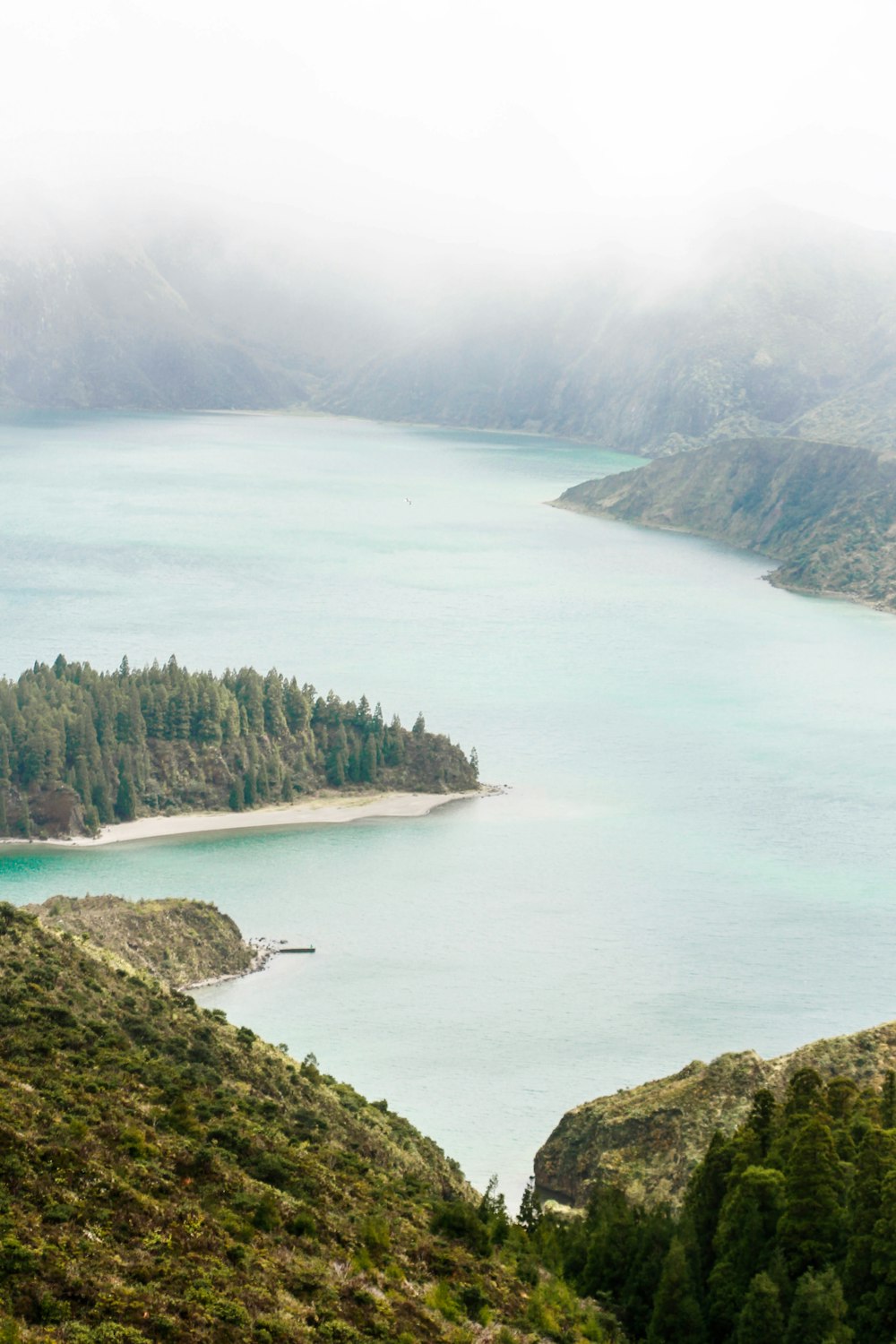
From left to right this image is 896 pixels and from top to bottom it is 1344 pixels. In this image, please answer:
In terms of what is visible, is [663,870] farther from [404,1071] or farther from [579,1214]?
[579,1214]

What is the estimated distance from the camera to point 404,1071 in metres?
80.6

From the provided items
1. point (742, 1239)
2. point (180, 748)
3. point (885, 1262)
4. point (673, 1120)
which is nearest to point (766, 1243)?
point (742, 1239)

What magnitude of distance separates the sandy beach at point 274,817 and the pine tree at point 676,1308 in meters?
73.1

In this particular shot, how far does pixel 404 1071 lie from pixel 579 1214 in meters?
24.0

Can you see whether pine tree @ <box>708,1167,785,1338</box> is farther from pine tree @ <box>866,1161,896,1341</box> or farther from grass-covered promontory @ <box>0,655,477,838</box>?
grass-covered promontory @ <box>0,655,477,838</box>

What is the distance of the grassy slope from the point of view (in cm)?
8362

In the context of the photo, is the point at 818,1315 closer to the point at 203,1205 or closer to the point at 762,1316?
→ the point at 762,1316

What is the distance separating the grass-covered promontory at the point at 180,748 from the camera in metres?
120

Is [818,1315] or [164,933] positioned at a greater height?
[818,1315]

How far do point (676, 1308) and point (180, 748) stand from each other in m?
84.0

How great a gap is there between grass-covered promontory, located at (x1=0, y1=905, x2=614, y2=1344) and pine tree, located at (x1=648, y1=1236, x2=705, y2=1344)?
1453 millimetres

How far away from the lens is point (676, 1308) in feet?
157

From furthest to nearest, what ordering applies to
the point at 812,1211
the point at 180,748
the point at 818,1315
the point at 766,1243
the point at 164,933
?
the point at 180,748 < the point at 164,933 < the point at 766,1243 < the point at 812,1211 < the point at 818,1315

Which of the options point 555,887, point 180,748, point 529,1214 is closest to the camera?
point 529,1214
